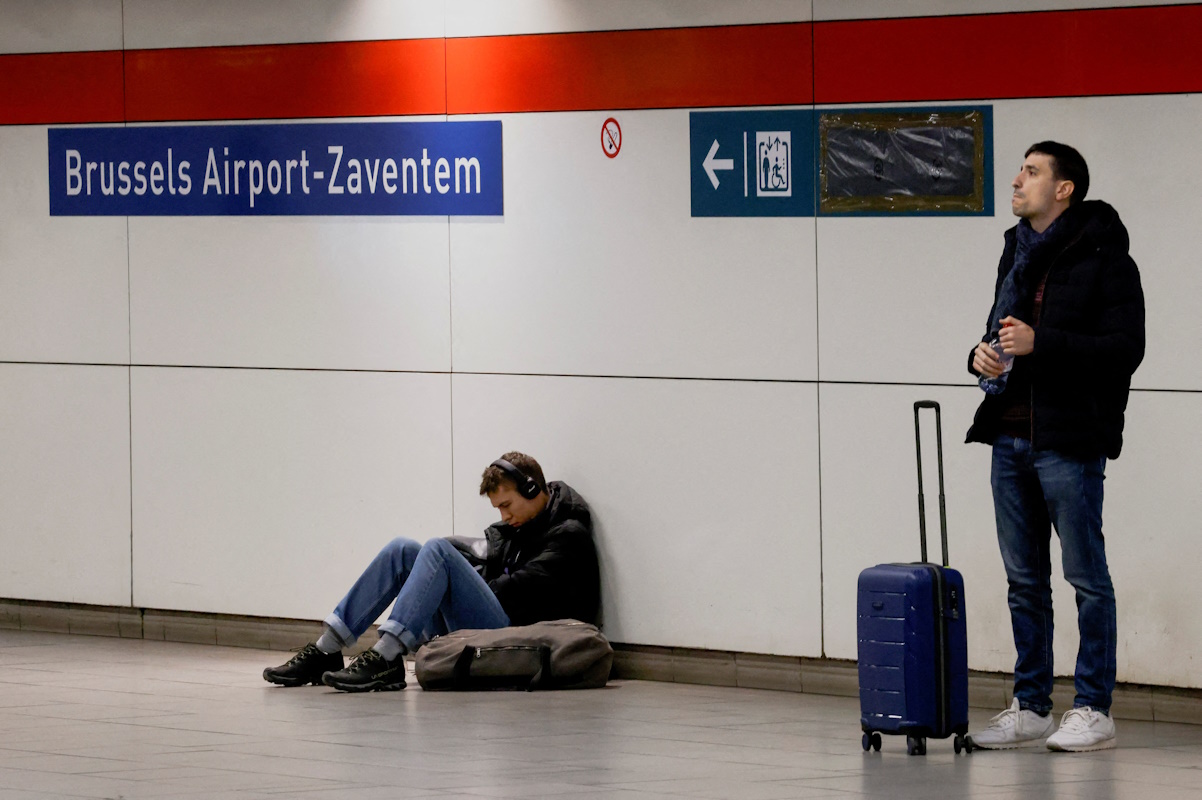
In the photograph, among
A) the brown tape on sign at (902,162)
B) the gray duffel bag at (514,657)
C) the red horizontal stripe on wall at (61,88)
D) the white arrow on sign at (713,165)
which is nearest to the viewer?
the brown tape on sign at (902,162)

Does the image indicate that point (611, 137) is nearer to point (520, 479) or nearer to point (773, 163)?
point (773, 163)

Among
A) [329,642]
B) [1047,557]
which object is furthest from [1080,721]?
[329,642]

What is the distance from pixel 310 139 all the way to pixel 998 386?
4027 millimetres

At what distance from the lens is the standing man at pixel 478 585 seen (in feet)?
28.8

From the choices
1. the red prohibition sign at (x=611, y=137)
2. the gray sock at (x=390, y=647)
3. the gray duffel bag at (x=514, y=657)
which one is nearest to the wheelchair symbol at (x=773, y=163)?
the red prohibition sign at (x=611, y=137)

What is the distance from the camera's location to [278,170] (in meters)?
10.0

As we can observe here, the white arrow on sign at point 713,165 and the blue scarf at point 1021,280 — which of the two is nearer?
the blue scarf at point 1021,280

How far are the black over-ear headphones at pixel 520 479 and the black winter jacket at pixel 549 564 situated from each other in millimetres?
143

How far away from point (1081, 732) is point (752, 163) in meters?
2.86

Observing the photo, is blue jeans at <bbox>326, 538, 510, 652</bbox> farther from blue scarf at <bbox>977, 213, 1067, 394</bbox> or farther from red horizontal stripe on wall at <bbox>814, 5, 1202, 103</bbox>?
blue scarf at <bbox>977, 213, 1067, 394</bbox>

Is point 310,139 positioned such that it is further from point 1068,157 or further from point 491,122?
point 1068,157

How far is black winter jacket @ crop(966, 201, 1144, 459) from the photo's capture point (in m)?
6.94

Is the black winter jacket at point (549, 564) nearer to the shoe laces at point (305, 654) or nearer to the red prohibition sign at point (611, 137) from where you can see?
the shoe laces at point (305, 654)

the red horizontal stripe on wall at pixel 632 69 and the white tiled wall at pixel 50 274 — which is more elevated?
the red horizontal stripe on wall at pixel 632 69
